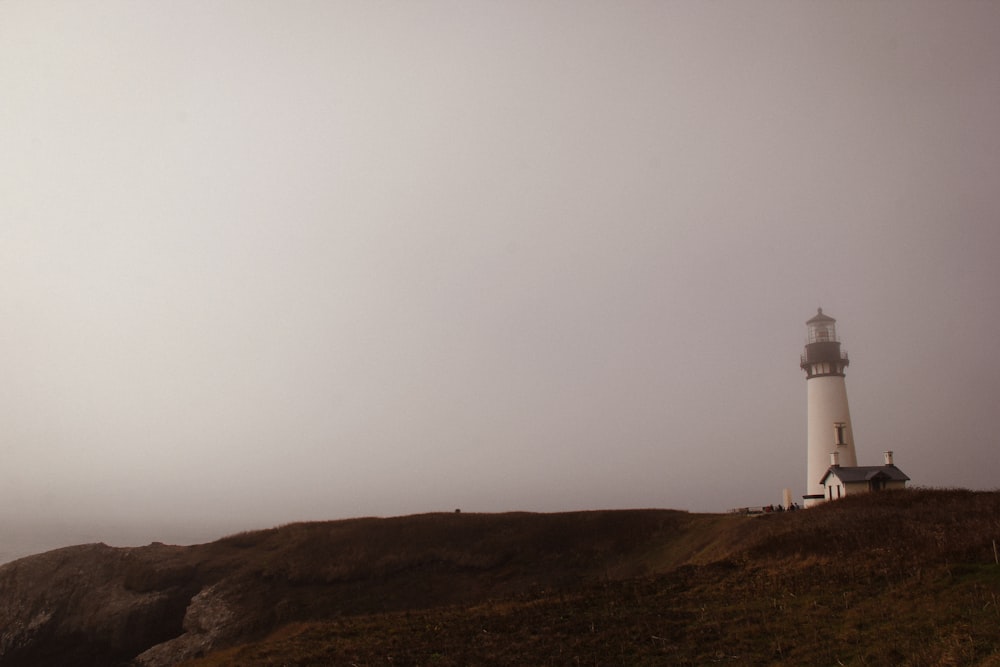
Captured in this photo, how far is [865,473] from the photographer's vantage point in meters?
46.2

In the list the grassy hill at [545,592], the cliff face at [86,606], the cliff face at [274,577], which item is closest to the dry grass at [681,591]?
the grassy hill at [545,592]

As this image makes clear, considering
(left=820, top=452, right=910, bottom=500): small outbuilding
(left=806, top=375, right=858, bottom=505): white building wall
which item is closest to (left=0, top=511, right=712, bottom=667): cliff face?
(left=820, top=452, right=910, bottom=500): small outbuilding

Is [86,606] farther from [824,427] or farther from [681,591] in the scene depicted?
[824,427]

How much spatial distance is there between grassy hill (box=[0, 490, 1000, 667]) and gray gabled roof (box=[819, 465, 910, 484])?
22.0 ft

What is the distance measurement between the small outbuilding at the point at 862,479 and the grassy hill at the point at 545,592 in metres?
6.64

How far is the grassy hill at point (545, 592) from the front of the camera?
61.7ft

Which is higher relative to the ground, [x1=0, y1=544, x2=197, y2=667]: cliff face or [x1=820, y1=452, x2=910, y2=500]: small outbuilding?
[x1=820, y1=452, x2=910, y2=500]: small outbuilding

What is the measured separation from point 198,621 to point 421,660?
20.3 metres

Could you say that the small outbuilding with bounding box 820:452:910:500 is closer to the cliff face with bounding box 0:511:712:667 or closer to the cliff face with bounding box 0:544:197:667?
the cliff face with bounding box 0:511:712:667

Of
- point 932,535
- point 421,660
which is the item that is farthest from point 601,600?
point 932,535

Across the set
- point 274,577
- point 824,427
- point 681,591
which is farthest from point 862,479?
point 274,577

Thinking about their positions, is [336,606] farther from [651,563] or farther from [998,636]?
[998,636]

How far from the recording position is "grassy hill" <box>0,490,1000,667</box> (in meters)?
18.8

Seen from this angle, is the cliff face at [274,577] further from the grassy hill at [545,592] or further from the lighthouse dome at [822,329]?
the lighthouse dome at [822,329]
